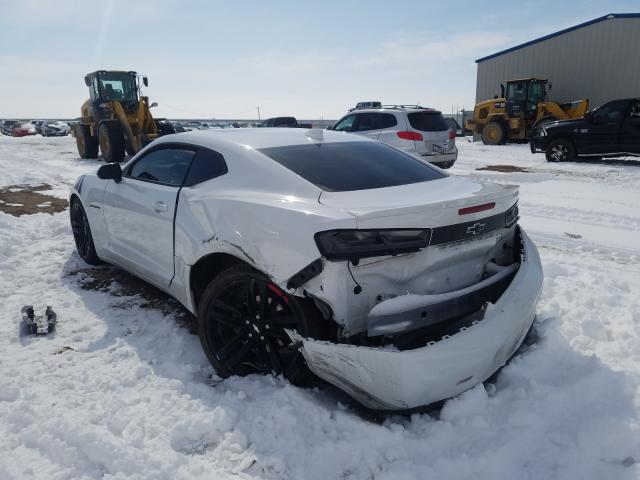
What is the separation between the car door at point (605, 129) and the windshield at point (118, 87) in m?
13.6

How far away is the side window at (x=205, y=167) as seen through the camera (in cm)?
300

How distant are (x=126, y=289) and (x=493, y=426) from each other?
3.22 metres

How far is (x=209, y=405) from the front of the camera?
8.18 ft

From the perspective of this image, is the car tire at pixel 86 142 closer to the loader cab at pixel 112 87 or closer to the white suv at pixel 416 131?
the loader cab at pixel 112 87

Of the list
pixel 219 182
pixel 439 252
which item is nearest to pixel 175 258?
pixel 219 182

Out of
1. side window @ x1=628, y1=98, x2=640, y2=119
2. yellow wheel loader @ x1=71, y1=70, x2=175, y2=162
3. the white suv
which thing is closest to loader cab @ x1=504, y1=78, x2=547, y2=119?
side window @ x1=628, y1=98, x2=640, y2=119

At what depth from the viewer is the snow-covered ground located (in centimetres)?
207

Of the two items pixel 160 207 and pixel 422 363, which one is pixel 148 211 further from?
pixel 422 363

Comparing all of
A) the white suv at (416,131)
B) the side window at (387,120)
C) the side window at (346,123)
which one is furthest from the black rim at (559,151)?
the side window at (346,123)

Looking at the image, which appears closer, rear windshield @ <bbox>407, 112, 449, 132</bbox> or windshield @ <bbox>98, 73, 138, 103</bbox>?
rear windshield @ <bbox>407, 112, 449, 132</bbox>

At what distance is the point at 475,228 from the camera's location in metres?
2.41

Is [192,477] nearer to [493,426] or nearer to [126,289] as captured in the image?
[493,426]

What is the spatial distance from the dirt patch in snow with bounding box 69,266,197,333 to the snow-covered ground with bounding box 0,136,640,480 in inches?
3.4

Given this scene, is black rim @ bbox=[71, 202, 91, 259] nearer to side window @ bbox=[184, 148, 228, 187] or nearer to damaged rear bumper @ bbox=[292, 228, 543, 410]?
side window @ bbox=[184, 148, 228, 187]
